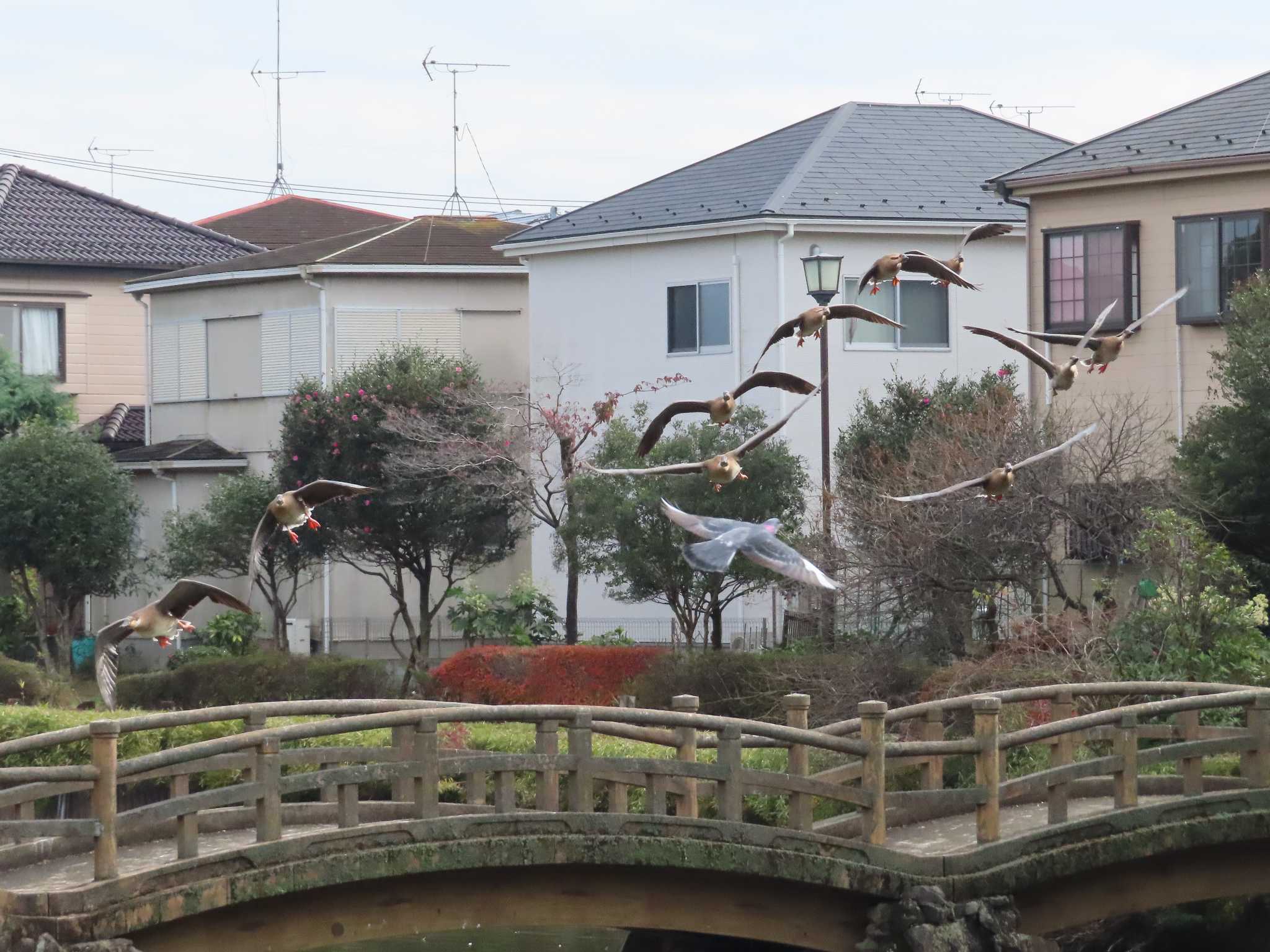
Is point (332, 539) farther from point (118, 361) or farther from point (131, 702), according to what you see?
point (118, 361)

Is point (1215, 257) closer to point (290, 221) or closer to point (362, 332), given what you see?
point (362, 332)

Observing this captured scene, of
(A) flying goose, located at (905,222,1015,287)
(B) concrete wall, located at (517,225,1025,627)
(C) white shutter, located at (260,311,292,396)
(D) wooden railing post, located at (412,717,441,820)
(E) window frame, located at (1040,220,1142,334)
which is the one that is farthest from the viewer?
(C) white shutter, located at (260,311,292,396)

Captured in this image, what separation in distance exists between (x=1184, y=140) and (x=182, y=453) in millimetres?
18211

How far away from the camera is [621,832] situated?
14.1 m

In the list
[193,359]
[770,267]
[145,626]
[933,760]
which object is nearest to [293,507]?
[145,626]

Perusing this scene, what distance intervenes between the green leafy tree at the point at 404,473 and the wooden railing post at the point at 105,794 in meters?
18.2

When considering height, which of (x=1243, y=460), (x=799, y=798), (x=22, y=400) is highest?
(x=22, y=400)

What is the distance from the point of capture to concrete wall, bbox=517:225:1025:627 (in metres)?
31.4

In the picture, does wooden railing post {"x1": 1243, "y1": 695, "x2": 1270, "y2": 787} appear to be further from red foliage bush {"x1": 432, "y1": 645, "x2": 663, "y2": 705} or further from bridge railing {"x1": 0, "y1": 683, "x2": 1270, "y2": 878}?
red foliage bush {"x1": 432, "y1": 645, "x2": 663, "y2": 705}

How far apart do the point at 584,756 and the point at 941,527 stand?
888 centimetres

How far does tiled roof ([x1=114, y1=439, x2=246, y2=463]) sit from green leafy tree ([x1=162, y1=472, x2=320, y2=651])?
2542 millimetres

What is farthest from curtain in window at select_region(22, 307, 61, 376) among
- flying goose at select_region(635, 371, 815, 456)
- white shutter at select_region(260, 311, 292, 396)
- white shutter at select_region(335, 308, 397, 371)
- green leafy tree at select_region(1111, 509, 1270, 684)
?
flying goose at select_region(635, 371, 815, 456)

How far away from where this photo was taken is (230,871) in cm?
1252

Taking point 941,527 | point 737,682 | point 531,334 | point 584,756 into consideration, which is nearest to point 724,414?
point 584,756
